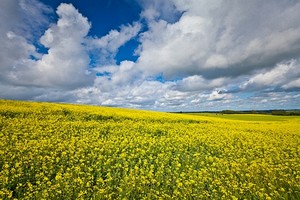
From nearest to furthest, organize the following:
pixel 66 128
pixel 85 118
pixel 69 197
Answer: pixel 69 197 → pixel 66 128 → pixel 85 118

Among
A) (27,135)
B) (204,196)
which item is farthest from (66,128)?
(204,196)

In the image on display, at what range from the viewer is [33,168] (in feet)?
24.5

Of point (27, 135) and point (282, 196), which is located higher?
point (27, 135)

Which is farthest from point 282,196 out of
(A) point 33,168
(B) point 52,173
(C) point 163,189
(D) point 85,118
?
(D) point 85,118

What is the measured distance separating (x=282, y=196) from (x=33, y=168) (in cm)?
747

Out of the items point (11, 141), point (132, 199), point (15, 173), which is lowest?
point (132, 199)

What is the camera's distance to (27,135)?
10992mm

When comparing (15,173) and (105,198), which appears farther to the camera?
(15,173)

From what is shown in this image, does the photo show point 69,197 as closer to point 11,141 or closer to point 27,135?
point 11,141

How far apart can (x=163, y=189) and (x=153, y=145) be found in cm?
470

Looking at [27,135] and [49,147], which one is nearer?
[49,147]

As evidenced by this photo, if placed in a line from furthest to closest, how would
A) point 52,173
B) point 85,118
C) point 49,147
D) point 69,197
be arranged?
1. point 85,118
2. point 49,147
3. point 52,173
4. point 69,197

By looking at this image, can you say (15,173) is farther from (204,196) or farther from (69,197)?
→ (204,196)

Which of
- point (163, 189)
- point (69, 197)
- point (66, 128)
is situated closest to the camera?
point (69, 197)
